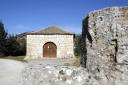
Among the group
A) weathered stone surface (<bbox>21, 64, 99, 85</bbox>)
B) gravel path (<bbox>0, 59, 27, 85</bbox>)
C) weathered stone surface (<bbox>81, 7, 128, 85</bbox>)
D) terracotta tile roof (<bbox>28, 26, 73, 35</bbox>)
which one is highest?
terracotta tile roof (<bbox>28, 26, 73, 35</bbox>)

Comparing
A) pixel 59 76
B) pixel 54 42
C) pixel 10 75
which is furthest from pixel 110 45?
pixel 54 42

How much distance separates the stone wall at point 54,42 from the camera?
96.4ft

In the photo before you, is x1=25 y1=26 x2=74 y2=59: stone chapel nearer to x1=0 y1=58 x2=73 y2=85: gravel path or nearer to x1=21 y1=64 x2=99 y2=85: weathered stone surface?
x1=0 y1=58 x2=73 y2=85: gravel path

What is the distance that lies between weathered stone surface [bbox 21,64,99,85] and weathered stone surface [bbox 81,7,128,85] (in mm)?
265

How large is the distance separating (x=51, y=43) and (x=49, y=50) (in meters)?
0.94

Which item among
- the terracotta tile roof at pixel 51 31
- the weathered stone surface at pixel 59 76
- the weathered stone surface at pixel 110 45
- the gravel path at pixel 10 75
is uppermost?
the terracotta tile roof at pixel 51 31

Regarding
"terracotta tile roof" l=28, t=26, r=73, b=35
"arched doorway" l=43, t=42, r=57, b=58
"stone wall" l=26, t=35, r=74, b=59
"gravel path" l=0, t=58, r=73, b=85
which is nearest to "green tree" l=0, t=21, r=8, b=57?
"stone wall" l=26, t=35, r=74, b=59

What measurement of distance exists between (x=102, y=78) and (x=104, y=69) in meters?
0.21

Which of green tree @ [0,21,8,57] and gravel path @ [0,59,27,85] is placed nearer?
gravel path @ [0,59,27,85]

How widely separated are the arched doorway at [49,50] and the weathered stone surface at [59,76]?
23956 millimetres

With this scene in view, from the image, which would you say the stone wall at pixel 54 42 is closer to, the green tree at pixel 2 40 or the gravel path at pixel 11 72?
the green tree at pixel 2 40

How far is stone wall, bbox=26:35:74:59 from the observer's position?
1156 inches

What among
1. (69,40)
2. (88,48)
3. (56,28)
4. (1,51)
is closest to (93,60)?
(88,48)

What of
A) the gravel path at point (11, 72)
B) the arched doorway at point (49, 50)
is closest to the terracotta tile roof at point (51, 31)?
the arched doorway at point (49, 50)
